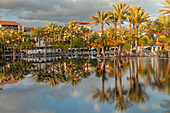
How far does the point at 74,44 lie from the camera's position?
75250 mm

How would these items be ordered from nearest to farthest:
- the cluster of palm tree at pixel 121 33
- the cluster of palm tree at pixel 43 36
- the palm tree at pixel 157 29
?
the cluster of palm tree at pixel 121 33
the palm tree at pixel 157 29
the cluster of palm tree at pixel 43 36

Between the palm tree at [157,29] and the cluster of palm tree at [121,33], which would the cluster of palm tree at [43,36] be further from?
the palm tree at [157,29]

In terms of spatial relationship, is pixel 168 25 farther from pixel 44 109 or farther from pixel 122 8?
pixel 44 109

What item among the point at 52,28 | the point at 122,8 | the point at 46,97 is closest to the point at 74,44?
the point at 52,28

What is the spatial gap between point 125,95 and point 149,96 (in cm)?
122

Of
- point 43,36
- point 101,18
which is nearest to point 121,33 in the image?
point 101,18

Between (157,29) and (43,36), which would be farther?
(43,36)

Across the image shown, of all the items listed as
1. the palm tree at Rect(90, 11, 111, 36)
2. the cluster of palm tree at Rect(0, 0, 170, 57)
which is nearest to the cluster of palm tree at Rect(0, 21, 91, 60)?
the cluster of palm tree at Rect(0, 0, 170, 57)

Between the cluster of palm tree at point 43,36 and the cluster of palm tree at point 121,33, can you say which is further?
the cluster of palm tree at point 43,36

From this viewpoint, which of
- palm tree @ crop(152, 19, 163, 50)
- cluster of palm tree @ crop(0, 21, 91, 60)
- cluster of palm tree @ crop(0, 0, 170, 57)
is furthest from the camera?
cluster of palm tree @ crop(0, 21, 91, 60)

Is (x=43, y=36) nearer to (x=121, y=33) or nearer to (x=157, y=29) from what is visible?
(x=121, y=33)

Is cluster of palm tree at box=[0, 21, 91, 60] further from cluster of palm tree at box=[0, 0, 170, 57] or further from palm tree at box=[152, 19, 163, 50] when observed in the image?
palm tree at box=[152, 19, 163, 50]

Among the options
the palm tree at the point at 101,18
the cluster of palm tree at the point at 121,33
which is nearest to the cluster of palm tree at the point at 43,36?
the cluster of palm tree at the point at 121,33

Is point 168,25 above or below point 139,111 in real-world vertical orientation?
above
